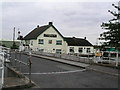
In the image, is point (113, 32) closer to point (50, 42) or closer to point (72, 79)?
point (72, 79)

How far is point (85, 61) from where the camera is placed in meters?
19.9

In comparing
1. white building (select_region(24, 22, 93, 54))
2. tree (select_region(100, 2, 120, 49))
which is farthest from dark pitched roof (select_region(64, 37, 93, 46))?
tree (select_region(100, 2, 120, 49))

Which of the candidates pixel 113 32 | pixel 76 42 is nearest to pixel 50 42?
pixel 76 42

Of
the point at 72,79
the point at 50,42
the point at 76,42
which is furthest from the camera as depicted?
the point at 76,42

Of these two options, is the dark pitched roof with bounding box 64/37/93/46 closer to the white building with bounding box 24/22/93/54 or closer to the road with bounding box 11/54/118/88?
the white building with bounding box 24/22/93/54

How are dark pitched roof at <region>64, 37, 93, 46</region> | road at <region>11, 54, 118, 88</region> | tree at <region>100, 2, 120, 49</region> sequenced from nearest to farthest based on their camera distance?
road at <region>11, 54, 118, 88</region>
tree at <region>100, 2, 120, 49</region>
dark pitched roof at <region>64, 37, 93, 46</region>

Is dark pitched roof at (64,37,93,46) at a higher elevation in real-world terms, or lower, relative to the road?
higher

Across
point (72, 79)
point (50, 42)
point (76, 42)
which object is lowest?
point (72, 79)

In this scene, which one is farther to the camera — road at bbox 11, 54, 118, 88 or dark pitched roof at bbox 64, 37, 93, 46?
dark pitched roof at bbox 64, 37, 93, 46

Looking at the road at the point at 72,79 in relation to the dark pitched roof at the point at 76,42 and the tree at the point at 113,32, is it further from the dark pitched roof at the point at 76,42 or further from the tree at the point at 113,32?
the dark pitched roof at the point at 76,42

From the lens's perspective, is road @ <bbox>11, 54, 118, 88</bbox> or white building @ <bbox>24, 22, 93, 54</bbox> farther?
white building @ <bbox>24, 22, 93, 54</bbox>

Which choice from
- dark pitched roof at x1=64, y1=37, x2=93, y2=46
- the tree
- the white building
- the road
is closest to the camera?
the road

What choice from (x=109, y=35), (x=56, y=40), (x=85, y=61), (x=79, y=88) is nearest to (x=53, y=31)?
(x=56, y=40)

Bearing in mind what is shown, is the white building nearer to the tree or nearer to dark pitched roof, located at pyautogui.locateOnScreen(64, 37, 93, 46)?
dark pitched roof, located at pyautogui.locateOnScreen(64, 37, 93, 46)
